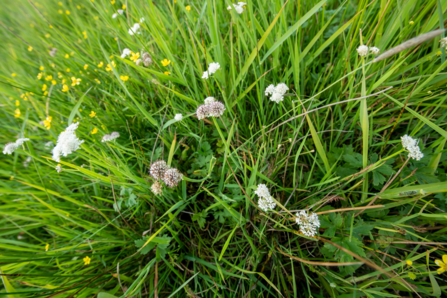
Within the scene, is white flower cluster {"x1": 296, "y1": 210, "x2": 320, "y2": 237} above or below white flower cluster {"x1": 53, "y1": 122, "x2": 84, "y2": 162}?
below

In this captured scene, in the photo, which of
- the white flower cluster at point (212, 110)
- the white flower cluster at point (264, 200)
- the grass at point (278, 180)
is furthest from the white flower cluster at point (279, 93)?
the white flower cluster at point (264, 200)

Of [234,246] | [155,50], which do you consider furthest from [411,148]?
[155,50]

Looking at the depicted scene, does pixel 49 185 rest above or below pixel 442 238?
above

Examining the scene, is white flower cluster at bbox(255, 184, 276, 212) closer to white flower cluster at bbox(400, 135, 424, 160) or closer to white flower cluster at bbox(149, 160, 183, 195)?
white flower cluster at bbox(149, 160, 183, 195)

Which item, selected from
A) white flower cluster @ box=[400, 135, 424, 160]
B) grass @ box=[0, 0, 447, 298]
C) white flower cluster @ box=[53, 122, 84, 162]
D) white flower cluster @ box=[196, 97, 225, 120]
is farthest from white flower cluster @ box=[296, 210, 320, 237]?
white flower cluster @ box=[53, 122, 84, 162]

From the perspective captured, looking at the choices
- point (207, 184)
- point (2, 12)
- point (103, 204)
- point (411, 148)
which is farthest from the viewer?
point (2, 12)

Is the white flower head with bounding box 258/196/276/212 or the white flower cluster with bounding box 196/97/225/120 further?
the white flower cluster with bounding box 196/97/225/120

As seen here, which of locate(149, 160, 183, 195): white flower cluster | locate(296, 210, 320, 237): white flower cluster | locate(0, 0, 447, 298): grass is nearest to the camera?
locate(296, 210, 320, 237): white flower cluster

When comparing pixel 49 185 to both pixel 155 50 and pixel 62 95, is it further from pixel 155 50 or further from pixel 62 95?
pixel 155 50

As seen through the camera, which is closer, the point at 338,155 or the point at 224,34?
→ the point at 338,155
